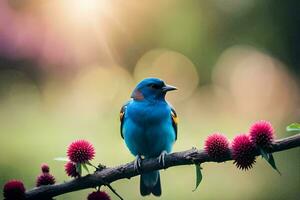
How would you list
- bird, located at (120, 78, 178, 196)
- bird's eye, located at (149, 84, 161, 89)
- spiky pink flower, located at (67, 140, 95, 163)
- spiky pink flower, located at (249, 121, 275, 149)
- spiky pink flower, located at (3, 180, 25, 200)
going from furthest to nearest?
bird's eye, located at (149, 84, 161, 89)
bird, located at (120, 78, 178, 196)
spiky pink flower, located at (67, 140, 95, 163)
spiky pink flower, located at (3, 180, 25, 200)
spiky pink flower, located at (249, 121, 275, 149)

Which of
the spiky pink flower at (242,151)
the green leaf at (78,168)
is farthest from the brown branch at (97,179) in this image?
the spiky pink flower at (242,151)

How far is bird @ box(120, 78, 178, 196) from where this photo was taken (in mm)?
3547

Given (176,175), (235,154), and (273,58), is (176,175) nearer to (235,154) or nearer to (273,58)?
(273,58)

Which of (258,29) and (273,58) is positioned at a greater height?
(258,29)

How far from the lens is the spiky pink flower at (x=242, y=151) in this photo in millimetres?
2303

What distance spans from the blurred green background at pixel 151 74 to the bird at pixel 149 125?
256 cm

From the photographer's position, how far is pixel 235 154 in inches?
91.8

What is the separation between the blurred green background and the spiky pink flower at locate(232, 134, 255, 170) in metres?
3.99

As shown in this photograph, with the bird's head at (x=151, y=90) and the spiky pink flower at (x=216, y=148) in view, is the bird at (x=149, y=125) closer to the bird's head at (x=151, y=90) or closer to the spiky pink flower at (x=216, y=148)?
the bird's head at (x=151, y=90)

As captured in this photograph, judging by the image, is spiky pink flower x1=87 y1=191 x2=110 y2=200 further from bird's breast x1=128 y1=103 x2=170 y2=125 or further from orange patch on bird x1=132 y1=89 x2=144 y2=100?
orange patch on bird x1=132 y1=89 x2=144 y2=100

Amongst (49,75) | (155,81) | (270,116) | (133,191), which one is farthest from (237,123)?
(155,81)

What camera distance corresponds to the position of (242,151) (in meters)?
2.30

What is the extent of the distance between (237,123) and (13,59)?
3.05 m

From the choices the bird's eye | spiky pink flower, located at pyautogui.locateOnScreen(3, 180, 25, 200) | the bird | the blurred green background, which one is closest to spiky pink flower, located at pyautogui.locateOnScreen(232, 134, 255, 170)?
spiky pink flower, located at pyautogui.locateOnScreen(3, 180, 25, 200)
